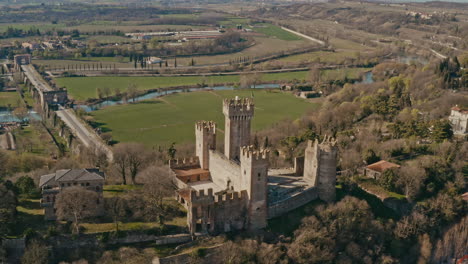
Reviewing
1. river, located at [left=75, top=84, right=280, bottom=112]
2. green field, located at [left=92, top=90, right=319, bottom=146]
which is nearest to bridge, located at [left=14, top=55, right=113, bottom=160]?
green field, located at [left=92, top=90, right=319, bottom=146]

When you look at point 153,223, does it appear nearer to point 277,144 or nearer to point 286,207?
point 286,207

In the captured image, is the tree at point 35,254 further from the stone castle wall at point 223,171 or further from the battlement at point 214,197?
the stone castle wall at point 223,171

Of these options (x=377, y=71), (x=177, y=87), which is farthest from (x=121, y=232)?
(x=377, y=71)

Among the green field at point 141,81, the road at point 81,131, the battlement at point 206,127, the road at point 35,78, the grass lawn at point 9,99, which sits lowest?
the road at point 81,131

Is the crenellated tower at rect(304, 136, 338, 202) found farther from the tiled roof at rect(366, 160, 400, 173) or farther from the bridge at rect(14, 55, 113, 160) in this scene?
the bridge at rect(14, 55, 113, 160)

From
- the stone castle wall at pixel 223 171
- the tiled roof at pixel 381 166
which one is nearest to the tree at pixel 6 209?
the stone castle wall at pixel 223 171

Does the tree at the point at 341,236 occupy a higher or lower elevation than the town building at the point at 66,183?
lower
